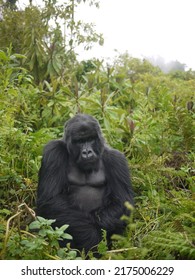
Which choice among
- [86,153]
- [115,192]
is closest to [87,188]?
[115,192]

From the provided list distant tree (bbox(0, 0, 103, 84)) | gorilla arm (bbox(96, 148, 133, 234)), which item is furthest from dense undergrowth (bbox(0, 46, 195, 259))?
distant tree (bbox(0, 0, 103, 84))

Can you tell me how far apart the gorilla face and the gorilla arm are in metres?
0.15

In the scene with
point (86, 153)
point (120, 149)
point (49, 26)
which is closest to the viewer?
point (86, 153)

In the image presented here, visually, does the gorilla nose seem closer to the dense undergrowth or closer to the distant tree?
the dense undergrowth

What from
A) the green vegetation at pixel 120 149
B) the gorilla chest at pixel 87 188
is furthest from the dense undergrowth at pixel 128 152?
the gorilla chest at pixel 87 188

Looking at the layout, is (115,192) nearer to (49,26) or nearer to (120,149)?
(120,149)

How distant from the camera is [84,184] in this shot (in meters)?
3.18

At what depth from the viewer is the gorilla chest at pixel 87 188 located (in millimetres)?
3131

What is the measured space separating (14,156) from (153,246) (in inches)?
71.4

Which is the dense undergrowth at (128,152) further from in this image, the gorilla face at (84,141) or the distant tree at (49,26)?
the distant tree at (49,26)

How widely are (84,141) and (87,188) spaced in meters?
0.38

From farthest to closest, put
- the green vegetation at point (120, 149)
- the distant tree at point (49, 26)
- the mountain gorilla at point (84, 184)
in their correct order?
1. the distant tree at point (49, 26)
2. the mountain gorilla at point (84, 184)
3. the green vegetation at point (120, 149)

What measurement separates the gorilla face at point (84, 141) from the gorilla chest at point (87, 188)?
3.7 inches
